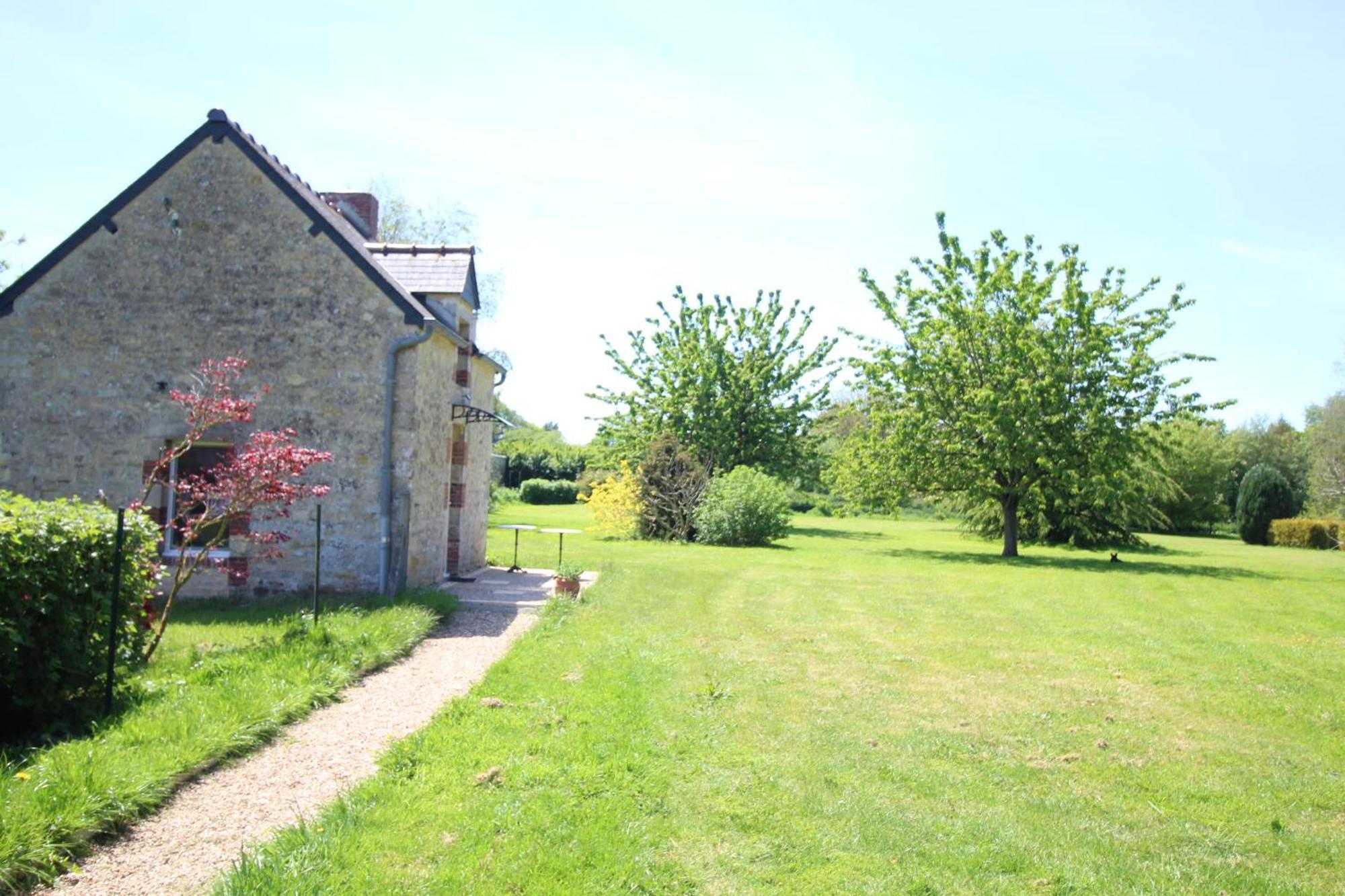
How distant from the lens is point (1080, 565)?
78.1 feet

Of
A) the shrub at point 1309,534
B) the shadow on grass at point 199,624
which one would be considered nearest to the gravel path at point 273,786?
the shadow on grass at point 199,624

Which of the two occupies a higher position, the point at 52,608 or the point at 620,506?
the point at 620,506

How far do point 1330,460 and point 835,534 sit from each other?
31.8m

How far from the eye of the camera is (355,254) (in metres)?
13.0

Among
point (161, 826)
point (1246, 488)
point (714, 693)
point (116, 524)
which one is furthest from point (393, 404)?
point (1246, 488)

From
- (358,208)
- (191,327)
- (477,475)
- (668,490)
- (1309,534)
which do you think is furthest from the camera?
(1309,534)

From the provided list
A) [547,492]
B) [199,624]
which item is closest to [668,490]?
[199,624]

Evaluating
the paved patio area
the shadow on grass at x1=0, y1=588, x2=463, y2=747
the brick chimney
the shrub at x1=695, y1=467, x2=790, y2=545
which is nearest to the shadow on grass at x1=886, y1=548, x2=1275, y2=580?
the shrub at x1=695, y1=467, x2=790, y2=545

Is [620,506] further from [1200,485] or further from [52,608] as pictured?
[1200,485]

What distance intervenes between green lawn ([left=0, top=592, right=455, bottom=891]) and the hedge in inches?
1547

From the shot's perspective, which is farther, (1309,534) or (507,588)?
(1309,534)

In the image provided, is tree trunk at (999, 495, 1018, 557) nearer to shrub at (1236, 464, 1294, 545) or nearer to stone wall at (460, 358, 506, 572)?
stone wall at (460, 358, 506, 572)

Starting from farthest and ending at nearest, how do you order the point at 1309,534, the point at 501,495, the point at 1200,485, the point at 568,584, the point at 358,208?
the point at 501,495, the point at 1200,485, the point at 1309,534, the point at 358,208, the point at 568,584

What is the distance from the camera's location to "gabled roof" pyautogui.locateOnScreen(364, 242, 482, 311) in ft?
50.5
